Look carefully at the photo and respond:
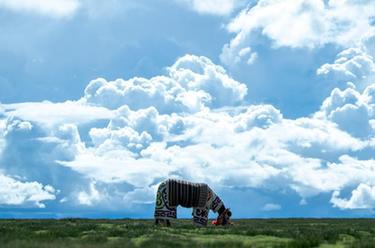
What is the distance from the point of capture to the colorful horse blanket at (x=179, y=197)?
42312 millimetres

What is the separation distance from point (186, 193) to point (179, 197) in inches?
23.8

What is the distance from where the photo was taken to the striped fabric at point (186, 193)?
139 feet

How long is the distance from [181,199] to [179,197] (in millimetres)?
230

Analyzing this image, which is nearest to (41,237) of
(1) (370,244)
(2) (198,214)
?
(1) (370,244)

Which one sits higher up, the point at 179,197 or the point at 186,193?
the point at 186,193

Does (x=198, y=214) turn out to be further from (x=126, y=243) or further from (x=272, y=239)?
(x=126, y=243)

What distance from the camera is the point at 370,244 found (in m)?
25.7

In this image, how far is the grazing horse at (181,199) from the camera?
42.3 meters

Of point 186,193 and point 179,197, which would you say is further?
point 186,193

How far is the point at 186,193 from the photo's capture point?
42594 millimetres

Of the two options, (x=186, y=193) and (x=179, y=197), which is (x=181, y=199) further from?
(x=186, y=193)

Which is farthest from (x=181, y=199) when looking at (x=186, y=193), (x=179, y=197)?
(x=186, y=193)

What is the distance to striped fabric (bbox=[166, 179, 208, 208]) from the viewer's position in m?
42.3

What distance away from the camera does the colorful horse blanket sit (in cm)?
4231
